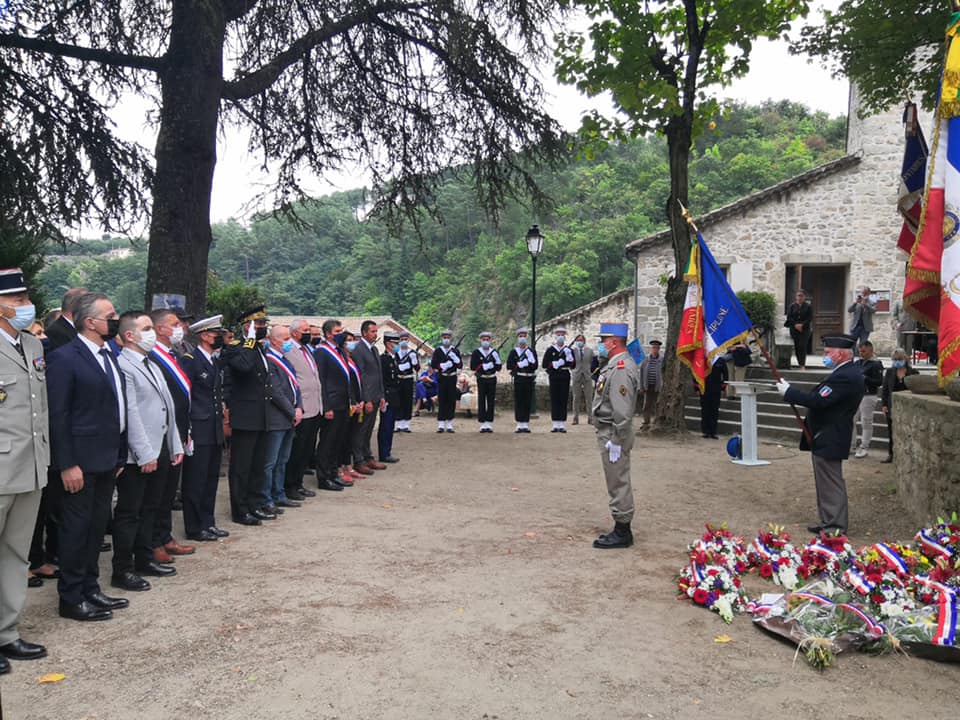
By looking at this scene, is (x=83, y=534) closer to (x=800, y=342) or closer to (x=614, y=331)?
(x=614, y=331)

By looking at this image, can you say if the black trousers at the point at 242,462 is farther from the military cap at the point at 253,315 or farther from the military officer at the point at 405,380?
the military officer at the point at 405,380

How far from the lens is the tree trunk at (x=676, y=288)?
1370cm

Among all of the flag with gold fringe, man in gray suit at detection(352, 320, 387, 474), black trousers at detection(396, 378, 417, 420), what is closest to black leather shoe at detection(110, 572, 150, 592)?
man in gray suit at detection(352, 320, 387, 474)

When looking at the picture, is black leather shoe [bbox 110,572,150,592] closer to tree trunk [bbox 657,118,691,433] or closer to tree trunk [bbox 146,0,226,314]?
tree trunk [bbox 146,0,226,314]

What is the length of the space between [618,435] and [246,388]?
347cm

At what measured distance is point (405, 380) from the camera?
577 inches

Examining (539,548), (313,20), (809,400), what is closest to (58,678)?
(539,548)

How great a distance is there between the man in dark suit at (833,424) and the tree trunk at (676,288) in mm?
6732

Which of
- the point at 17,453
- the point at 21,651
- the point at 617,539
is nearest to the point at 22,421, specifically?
the point at 17,453

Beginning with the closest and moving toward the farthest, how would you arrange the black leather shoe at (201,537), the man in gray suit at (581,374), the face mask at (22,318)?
the face mask at (22,318)
the black leather shoe at (201,537)
the man in gray suit at (581,374)

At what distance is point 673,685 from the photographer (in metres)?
3.87

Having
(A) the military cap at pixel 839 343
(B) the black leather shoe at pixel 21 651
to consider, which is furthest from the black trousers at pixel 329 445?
(A) the military cap at pixel 839 343

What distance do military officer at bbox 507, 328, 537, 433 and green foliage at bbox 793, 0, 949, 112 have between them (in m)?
7.27

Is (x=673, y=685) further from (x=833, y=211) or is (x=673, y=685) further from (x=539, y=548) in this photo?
(x=833, y=211)
